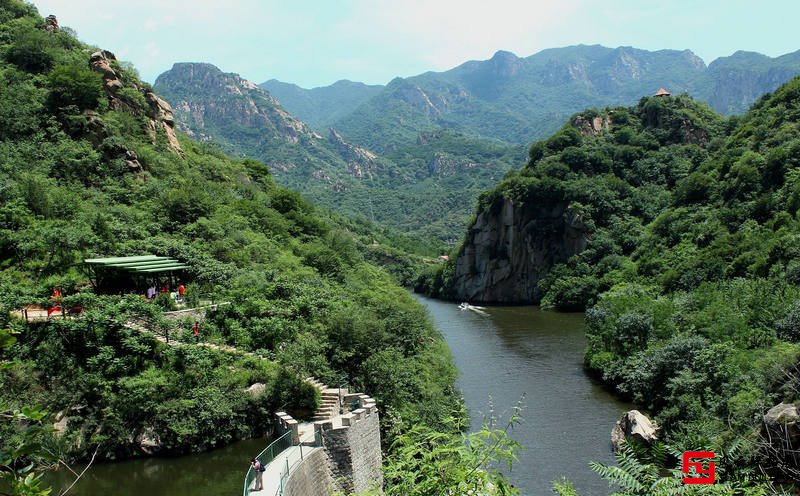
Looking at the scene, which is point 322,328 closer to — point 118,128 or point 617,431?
point 617,431

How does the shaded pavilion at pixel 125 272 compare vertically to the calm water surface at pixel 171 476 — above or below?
above

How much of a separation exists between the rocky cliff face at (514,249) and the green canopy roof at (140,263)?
61.8 m

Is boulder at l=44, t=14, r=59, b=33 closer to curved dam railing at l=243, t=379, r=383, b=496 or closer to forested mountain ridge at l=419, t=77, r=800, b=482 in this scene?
curved dam railing at l=243, t=379, r=383, b=496

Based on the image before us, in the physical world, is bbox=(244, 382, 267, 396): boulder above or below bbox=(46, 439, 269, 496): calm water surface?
above

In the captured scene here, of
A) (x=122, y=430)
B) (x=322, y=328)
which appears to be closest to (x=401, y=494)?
→ (x=122, y=430)

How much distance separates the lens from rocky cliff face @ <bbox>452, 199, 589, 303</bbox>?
280 ft

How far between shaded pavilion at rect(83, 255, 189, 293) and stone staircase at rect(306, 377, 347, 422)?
926 centimetres

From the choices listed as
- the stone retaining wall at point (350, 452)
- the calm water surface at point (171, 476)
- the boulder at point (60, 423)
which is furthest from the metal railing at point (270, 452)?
the boulder at point (60, 423)

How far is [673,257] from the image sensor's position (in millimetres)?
57812

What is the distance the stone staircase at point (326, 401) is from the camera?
23000 millimetres

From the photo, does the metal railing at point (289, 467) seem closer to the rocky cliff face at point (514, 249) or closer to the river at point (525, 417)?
the river at point (525, 417)

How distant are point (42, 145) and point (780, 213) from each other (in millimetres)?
49890

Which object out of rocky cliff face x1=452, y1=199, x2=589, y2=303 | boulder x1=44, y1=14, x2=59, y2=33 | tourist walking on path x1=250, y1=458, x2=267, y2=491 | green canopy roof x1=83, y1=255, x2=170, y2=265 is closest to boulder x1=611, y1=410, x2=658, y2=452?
tourist walking on path x1=250, y1=458, x2=267, y2=491

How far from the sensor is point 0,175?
109ft
